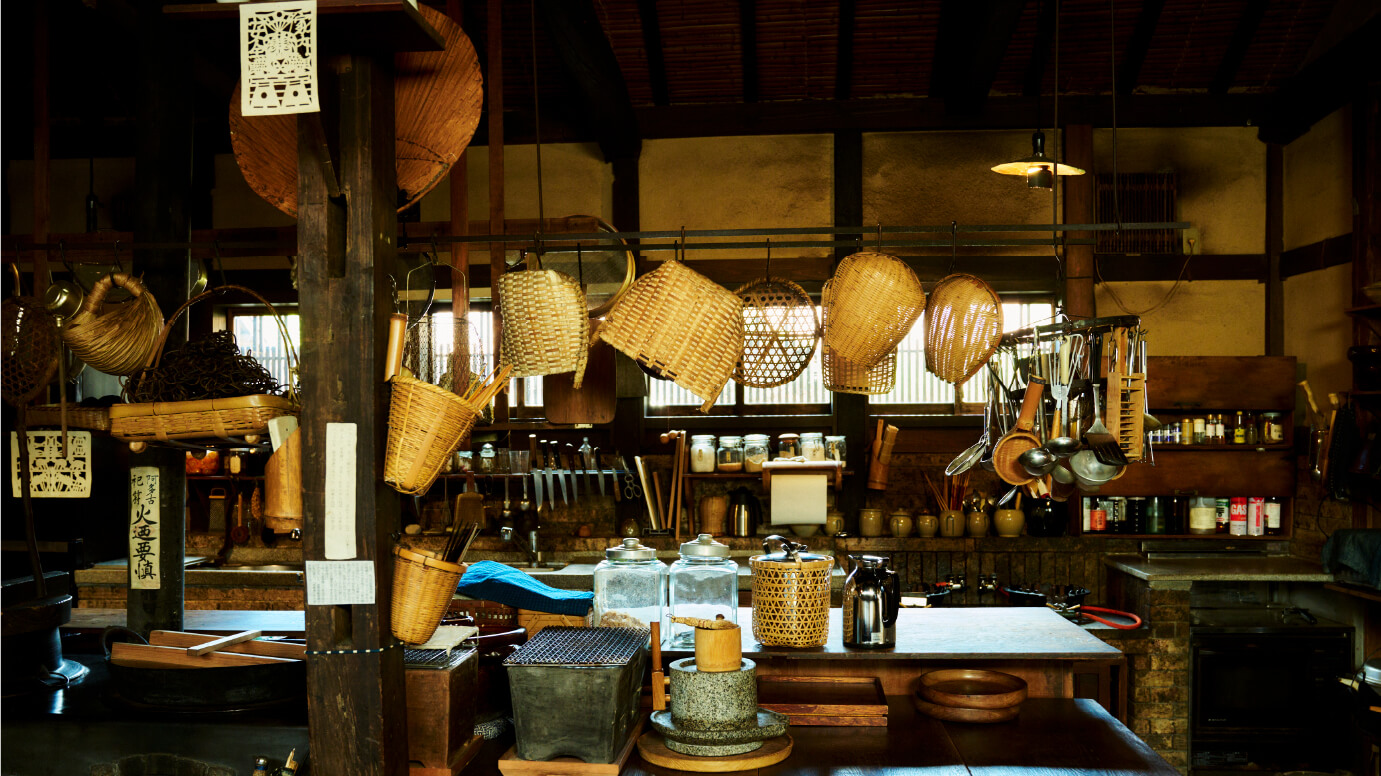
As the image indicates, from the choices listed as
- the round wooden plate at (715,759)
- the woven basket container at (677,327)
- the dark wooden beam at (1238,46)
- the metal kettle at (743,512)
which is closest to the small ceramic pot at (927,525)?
the metal kettle at (743,512)

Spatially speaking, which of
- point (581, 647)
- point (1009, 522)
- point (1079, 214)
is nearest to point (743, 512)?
point (1009, 522)

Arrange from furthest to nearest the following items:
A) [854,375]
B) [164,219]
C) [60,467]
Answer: [164,219] → [854,375] → [60,467]

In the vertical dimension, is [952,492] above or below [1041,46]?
below

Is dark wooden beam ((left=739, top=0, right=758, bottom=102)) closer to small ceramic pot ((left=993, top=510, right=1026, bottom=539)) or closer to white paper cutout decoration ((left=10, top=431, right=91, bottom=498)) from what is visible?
small ceramic pot ((left=993, top=510, right=1026, bottom=539))

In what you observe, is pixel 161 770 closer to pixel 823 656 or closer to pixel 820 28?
pixel 823 656

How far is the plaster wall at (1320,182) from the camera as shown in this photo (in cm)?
619

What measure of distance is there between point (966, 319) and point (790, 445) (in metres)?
3.26

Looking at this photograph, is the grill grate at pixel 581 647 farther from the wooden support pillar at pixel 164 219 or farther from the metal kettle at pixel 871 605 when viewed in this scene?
the wooden support pillar at pixel 164 219

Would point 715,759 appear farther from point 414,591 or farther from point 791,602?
point 414,591

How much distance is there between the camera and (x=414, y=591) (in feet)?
8.95

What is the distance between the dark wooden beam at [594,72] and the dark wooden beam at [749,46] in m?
0.85

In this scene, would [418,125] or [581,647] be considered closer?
[581,647]

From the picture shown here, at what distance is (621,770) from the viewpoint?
9.00ft

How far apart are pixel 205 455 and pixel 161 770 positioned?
14.9ft
